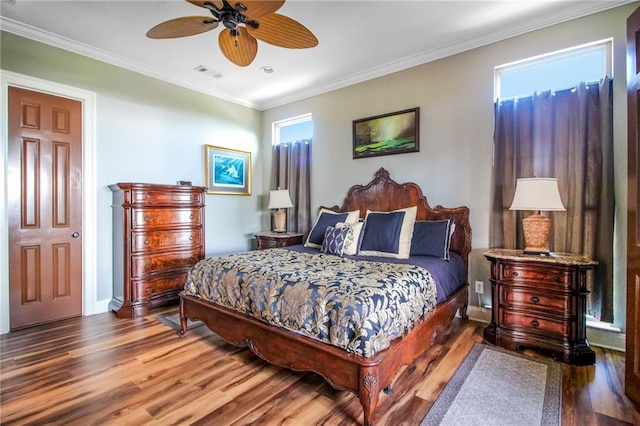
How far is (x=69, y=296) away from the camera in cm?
320

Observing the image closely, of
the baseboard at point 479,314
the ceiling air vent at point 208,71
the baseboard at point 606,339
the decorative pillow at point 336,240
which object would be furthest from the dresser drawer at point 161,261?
the baseboard at point 606,339

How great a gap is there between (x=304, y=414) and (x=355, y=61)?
11.4 feet

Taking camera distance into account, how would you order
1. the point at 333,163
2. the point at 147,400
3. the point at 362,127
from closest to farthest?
the point at 147,400 → the point at 362,127 → the point at 333,163

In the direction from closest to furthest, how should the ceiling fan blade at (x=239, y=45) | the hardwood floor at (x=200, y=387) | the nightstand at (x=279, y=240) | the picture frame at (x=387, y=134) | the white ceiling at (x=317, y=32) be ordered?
1. the hardwood floor at (x=200, y=387)
2. the ceiling fan blade at (x=239, y=45)
3. the white ceiling at (x=317, y=32)
4. the picture frame at (x=387, y=134)
5. the nightstand at (x=279, y=240)

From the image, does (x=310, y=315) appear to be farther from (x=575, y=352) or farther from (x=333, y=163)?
(x=333, y=163)

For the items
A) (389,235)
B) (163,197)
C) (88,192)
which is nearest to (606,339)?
(389,235)

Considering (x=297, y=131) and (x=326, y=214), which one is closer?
(x=326, y=214)

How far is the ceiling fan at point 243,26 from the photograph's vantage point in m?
1.87

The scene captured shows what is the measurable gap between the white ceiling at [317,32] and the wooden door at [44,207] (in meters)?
0.72

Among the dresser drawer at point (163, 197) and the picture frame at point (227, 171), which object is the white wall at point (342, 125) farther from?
the dresser drawer at point (163, 197)

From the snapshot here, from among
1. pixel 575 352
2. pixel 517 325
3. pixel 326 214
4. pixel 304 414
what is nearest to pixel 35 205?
pixel 326 214

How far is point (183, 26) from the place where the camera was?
213 cm

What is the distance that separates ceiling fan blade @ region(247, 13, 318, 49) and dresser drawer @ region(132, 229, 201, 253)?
7.92 feet

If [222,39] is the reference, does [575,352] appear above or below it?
below
